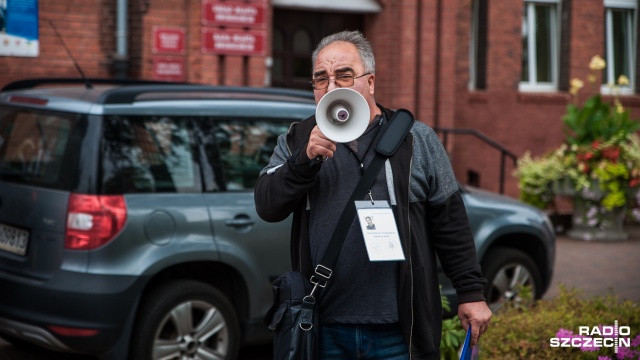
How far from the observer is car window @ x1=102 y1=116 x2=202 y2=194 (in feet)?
19.0

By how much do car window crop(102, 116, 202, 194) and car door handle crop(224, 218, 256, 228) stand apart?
271 millimetres

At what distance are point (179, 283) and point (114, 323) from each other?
51cm

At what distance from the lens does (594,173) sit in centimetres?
1311

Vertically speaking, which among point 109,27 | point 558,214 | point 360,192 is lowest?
point 558,214

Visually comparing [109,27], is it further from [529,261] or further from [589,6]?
[589,6]

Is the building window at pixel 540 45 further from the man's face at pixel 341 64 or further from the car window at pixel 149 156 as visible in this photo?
the man's face at pixel 341 64

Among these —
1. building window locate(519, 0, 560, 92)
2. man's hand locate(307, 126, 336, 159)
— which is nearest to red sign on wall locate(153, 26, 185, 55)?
building window locate(519, 0, 560, 92)

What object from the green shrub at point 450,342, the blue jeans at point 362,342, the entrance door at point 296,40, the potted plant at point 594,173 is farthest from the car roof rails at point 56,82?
the potted plant at point 594,173

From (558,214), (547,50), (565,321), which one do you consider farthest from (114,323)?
(547,50)

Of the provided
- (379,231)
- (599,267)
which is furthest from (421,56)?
(379,231)

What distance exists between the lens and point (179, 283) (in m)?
5.97

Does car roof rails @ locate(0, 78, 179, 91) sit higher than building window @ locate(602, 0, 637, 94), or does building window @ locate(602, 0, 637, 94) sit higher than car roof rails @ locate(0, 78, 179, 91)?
building window @ locate(602, 0, 637, 94)

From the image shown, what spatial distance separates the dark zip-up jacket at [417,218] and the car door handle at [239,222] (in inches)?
98.2

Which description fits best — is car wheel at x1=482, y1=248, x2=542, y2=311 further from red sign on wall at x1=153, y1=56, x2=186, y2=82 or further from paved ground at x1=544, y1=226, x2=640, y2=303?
red sign on wall at x1=153, y1=56, x2=186, y2=82
